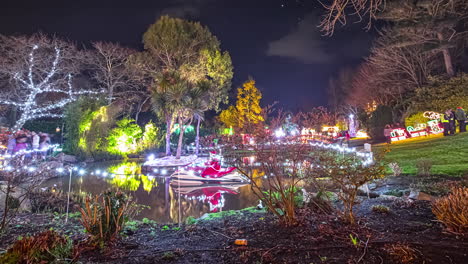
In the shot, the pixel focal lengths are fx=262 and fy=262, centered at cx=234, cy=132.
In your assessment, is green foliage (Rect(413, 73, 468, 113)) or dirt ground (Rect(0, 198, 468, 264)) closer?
dirt ground (Rect(0, 198, 468, 264))

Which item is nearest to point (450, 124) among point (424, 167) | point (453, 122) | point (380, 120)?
point (453, 122)

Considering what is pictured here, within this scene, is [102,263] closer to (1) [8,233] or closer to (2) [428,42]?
(1) [8,233]

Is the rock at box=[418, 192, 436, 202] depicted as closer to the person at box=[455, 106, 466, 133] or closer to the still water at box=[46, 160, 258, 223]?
the still water at box=[46, 160, 258, 223]

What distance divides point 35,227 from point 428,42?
79.9 ft

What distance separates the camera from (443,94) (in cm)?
1872

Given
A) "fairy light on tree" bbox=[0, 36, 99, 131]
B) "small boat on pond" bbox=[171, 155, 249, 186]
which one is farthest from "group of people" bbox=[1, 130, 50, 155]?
"small boat on pond" bbox=[171, 155, 249, 186]

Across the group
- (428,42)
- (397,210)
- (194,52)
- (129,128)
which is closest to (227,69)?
(194,52)

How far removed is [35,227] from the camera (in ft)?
15.9

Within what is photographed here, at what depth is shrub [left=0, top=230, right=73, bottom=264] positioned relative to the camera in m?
2.54

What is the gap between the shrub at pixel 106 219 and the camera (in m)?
3.64

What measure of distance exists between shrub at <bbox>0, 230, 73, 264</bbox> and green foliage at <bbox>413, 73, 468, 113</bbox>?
74.4 feet

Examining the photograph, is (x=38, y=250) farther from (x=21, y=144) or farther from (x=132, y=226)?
(x=21, y=144)

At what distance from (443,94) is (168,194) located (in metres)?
20.2

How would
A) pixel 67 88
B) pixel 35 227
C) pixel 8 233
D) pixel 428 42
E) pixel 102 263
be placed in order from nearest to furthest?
pixel 102 263 → pixel 8 233 → pixel 35 227 → pixel 428 42 → pixel 67 88
